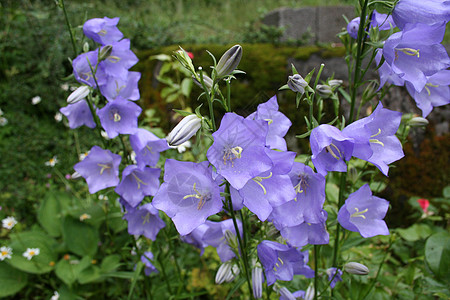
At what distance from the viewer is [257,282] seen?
50.9 inches

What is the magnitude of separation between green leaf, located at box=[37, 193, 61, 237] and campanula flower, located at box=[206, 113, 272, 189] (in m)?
2.39

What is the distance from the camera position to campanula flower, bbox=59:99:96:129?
1.71 m

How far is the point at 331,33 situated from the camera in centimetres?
605

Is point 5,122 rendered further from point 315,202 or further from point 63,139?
point 315,202

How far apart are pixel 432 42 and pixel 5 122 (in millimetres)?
4407

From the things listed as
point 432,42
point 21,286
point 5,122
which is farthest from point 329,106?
point 5,122

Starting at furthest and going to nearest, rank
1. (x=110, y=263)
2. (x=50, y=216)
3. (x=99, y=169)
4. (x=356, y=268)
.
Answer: (x=50, y=216) < (x=110, y=263) < (x=99, y=169) < (x=356, y=268)

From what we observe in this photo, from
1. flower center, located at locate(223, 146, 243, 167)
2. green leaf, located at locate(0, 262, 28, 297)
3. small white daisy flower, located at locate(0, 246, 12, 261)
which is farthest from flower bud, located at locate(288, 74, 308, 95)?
green leaf, located at locate(0, 262, 28, 297)

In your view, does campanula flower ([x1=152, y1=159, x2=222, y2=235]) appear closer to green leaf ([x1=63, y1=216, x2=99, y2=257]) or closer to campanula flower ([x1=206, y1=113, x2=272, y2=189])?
campanula flower ([x1=206, y1=113, x2=272, y2=189])

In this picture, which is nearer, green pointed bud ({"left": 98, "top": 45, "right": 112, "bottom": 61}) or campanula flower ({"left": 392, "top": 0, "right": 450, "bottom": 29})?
campanula flower ({"left": 392, "top": 0, "right": 450, "bottom": 29})

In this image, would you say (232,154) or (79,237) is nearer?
(232,154)

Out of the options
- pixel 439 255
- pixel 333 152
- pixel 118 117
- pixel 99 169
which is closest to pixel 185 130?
pixel 333 152

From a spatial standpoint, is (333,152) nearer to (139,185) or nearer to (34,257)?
(139,185)

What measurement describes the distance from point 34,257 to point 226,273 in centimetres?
184
